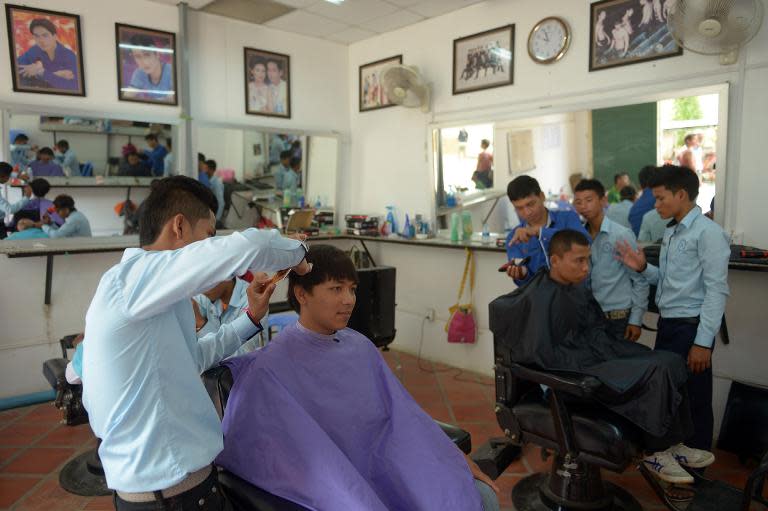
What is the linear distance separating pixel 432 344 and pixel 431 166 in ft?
4.77

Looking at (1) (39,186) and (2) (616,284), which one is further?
(1) (39,186)

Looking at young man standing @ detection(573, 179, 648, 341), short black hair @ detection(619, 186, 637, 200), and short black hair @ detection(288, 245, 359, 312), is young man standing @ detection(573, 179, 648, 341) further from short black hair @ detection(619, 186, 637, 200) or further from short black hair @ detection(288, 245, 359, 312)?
short black hair @ detection(619, 186, 637, 200)

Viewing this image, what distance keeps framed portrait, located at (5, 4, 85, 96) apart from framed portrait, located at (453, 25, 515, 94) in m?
2.68

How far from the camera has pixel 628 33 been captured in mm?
3109

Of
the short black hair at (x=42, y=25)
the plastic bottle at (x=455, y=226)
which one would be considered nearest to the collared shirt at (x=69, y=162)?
the short black hair at (x=42, y=25)

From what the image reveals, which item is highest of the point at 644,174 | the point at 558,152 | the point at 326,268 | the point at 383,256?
the point at 558,152

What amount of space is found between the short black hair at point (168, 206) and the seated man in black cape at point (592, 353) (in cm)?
135

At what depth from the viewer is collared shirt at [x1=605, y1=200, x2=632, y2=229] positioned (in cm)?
362

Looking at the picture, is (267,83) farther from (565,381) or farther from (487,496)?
(487,496)

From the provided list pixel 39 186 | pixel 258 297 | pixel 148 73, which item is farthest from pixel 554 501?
pixel 148 73

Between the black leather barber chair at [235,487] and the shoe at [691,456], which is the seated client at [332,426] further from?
the shoe at [691,456]

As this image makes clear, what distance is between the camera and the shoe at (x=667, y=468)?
2107 millimetres

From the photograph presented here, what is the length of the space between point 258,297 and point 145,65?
127 inches

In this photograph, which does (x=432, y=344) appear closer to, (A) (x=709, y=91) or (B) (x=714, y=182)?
(B) (x=714, y=182)
